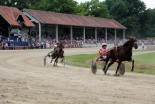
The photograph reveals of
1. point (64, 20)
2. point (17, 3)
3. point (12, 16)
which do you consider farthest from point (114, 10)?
point (12, 16)

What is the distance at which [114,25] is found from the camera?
261ft

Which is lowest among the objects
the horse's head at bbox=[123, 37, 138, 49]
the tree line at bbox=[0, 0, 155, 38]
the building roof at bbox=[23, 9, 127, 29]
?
the horse's head at bbox=[123, 37, 138, 49]

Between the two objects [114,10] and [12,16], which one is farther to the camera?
[114,10]

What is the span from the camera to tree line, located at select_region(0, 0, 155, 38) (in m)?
81.4

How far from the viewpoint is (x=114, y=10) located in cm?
10850

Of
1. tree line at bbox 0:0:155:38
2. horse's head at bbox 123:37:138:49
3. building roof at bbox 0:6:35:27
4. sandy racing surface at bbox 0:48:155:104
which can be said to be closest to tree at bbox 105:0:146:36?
tree line at bbox 0:0:155:38

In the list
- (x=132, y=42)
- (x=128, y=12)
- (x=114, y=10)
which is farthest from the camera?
(x=114, y=10)

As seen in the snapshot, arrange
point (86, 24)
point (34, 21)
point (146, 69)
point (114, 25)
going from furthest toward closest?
point (114, 25)
point (86, 24)
point (34, 21)
point (146, 69)

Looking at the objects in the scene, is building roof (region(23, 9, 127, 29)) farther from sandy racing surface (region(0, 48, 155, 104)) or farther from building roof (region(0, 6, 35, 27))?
sandy racing surface (region(0, 48, 155, 104))

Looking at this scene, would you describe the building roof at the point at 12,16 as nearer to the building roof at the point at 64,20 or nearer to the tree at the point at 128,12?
the building roof at the point at 64,20

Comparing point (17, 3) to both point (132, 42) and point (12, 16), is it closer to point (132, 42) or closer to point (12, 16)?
point (12, 16)

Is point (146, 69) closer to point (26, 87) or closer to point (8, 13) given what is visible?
point (26, 87)

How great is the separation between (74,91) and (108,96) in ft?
4.08

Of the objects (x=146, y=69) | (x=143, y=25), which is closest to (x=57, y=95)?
(x=146, y=69)
